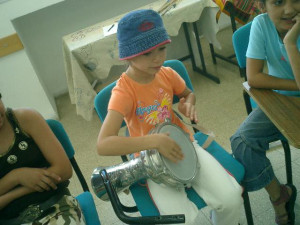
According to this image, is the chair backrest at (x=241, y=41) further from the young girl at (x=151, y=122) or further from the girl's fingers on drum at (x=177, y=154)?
the girl's fingers on drum at (x=177, y=154)

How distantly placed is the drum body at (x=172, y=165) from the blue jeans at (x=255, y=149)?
222 millimetres

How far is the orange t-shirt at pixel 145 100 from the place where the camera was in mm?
1084

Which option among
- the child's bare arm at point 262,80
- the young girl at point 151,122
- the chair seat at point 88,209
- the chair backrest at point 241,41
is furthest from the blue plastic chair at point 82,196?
the chair backrest at point 241,41

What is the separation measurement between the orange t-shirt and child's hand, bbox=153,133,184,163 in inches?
6.8

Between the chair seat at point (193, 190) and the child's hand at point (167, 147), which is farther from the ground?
the child's hand at point (167, 147)

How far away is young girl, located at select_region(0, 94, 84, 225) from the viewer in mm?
1048

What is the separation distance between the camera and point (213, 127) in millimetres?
2227

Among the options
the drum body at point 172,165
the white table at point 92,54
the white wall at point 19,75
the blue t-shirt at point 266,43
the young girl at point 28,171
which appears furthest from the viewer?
Answer: the white wall at point 19,75

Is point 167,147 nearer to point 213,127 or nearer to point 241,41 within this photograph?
point 241,41

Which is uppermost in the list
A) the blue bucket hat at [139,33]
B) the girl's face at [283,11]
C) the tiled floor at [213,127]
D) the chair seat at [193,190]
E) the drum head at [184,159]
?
the blue bucket hat at [139,33]

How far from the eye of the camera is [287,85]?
106cm

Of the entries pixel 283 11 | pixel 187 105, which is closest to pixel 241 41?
pixel 283 11

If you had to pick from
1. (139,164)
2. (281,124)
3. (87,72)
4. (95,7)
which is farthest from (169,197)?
(95,7)

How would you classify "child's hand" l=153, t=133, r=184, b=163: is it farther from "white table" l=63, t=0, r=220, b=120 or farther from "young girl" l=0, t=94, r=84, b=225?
"white table" l=63, t=0, r=220, b=120
